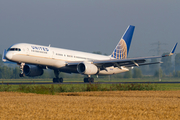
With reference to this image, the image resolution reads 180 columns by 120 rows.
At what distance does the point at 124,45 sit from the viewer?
52469 millimetres

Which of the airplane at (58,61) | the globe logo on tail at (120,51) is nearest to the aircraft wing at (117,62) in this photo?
the airplane at (58,61)

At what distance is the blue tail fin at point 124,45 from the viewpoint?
2017 inches

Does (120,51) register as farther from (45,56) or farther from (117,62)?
(45,56)

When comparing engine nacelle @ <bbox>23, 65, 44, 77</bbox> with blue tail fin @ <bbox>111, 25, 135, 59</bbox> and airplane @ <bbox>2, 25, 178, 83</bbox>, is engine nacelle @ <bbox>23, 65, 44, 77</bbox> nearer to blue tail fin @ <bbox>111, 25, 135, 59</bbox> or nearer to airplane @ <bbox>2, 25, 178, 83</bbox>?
airplane @ <bbox>2, 25, 178, 83</bbox>

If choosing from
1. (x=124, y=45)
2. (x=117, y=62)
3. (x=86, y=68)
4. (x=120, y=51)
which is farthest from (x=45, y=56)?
(x=124, y=45)

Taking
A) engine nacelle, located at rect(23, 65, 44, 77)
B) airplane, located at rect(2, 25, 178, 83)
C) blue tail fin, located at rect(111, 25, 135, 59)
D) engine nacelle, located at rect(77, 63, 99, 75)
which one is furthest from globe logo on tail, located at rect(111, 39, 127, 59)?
engine nacelle, located at rect(23, 65, 44, 77)

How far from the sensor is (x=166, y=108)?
42.8ft

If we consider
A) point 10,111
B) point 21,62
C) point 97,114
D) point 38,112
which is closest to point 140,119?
point 97,114

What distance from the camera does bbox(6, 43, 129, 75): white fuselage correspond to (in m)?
36.6

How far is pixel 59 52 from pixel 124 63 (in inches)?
380

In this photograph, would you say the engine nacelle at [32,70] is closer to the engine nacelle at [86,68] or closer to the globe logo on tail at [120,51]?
the engine nacelle at [86,68]

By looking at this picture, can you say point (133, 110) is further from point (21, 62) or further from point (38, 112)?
point (21, 62)

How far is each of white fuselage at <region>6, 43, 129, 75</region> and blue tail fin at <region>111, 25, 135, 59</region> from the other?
7.69 meters

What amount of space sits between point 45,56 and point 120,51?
17.2 meters
